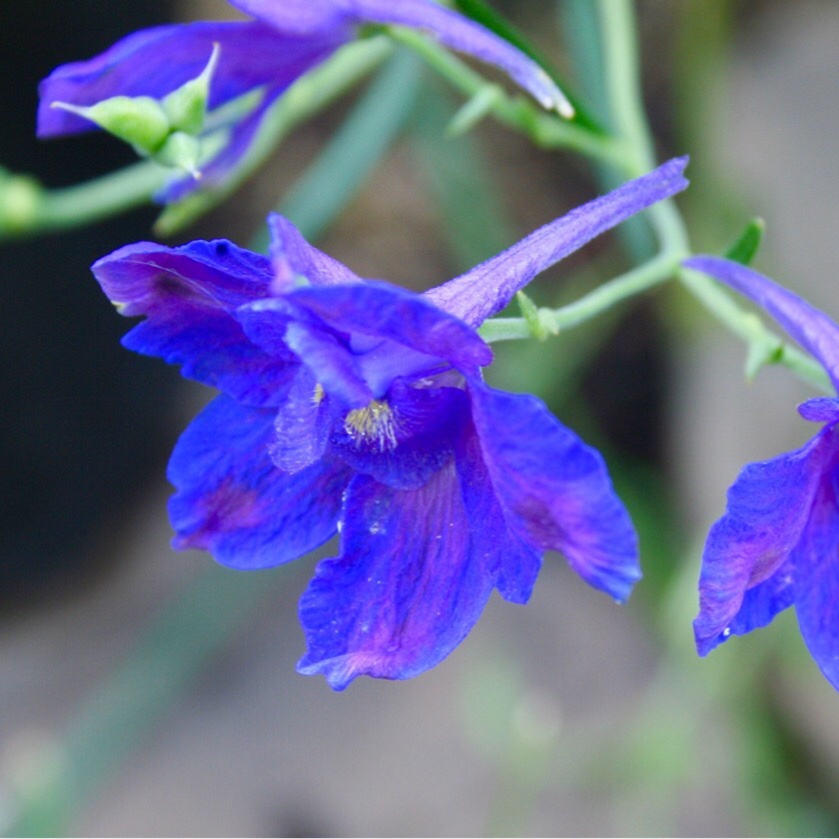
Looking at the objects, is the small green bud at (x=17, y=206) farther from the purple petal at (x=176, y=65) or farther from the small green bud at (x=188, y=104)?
the small green bud at (x=188, y=104)

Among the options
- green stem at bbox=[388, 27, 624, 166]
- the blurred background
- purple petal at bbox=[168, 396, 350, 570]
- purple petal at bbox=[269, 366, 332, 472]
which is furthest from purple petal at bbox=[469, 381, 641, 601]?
the blurred background

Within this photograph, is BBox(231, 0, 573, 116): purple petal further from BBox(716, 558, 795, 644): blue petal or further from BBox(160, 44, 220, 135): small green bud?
BBox(716, 558, 795, 644): blue petal

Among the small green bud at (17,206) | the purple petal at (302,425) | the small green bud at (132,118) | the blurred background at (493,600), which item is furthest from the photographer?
the blurred background at (493,600)

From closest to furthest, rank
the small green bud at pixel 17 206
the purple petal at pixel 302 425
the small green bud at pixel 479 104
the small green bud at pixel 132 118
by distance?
1. the purple petal at pixel 302 425
2. the small green bud at pixel 132 118
3. the small green bud at pixel 479 104
4. the small green bud at pixel 17 206

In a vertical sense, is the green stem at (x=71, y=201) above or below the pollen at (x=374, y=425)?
below

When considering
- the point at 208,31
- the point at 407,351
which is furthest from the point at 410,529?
the point at 208,31

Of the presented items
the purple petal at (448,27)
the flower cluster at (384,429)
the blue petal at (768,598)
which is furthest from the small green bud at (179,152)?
the blue petal at (768,598)
